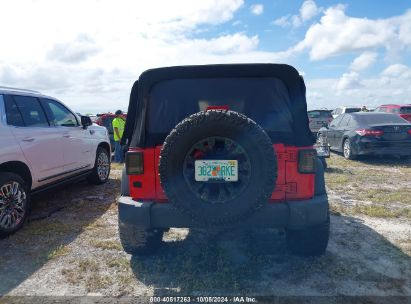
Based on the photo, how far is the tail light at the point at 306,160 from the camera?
10.1 ft

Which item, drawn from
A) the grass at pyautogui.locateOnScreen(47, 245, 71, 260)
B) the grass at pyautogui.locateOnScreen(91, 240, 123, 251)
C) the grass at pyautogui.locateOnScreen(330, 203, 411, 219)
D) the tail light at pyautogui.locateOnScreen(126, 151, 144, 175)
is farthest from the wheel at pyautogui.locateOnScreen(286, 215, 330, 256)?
the grass at pyautogui.locateOnScreen(47, 245, 71, 260)

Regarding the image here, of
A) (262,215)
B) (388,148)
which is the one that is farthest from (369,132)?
(262,215)

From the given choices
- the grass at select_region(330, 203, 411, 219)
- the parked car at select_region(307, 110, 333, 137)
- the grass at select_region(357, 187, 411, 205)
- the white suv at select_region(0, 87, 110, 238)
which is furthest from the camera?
the parked car at select_region(307, 110, 333, 137)

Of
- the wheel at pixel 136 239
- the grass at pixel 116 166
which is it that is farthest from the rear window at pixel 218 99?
the grass at pixel 116 166

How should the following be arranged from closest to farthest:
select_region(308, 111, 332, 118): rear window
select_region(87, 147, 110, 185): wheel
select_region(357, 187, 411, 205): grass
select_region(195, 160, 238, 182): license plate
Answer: select_region(195, 160, 238, 182): license plate < select_region(357, 187, 411, 205): grass < select_region(87, 147, 110, 185): wheel < select_region(308, 111, 332, 118): rear window

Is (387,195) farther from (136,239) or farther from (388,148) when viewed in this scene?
(136,239)

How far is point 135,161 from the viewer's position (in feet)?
10.5

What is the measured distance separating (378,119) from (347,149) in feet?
4.08

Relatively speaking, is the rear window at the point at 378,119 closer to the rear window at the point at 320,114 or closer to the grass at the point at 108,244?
the rear window at the point at 320,114

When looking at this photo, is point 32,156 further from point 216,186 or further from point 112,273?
point 216,186

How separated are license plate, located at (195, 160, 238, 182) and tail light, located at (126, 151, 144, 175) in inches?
24.9

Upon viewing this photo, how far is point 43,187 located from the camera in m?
5.27

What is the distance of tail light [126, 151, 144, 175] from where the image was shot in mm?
3195

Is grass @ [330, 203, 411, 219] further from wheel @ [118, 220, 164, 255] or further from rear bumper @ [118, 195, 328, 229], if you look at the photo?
wheel @ [118, 220, 164, 255]
